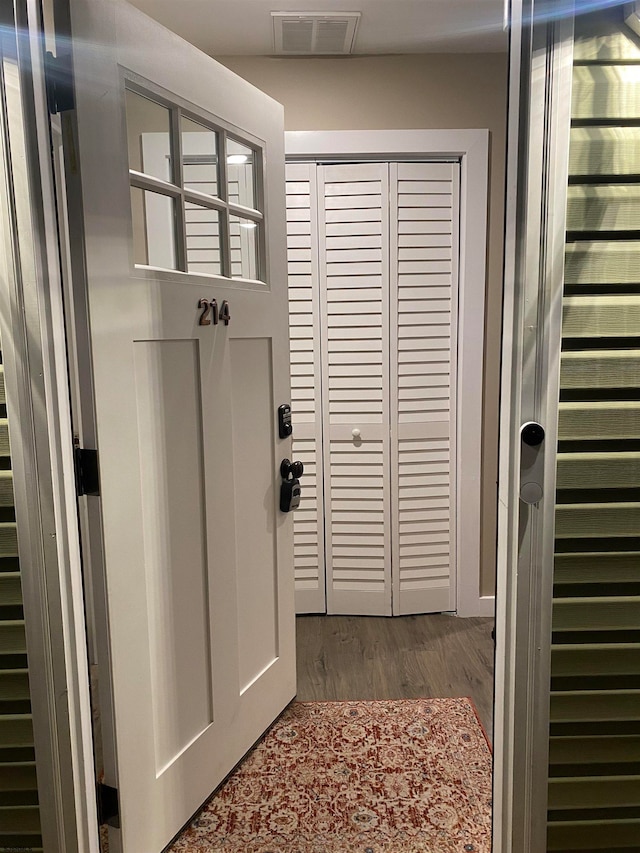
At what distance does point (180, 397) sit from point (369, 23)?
5.57ft

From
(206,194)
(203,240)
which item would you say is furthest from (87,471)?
(206,194)

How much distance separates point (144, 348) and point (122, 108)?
0.52 meters

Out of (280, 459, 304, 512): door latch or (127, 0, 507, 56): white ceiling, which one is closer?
(280, 459, 304, 512): door latch

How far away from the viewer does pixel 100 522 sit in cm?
143

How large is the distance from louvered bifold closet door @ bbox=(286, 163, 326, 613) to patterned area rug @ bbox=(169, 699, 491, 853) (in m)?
0.78

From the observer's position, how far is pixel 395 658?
276cm

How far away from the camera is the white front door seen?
4.70 ft

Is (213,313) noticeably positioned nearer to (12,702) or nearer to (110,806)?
(12,702)

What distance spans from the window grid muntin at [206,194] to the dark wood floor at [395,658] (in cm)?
156

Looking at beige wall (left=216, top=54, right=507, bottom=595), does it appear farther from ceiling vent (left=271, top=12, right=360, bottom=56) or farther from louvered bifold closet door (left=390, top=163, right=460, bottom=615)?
louvered bifold closet door (left=390, top=163, right=460, bottom=615)

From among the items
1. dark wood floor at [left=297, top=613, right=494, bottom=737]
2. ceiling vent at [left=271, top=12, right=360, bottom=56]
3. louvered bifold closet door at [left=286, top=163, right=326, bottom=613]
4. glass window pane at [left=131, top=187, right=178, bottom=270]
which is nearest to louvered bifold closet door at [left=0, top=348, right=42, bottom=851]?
glass window pane at [left=131, top=187, right=178, bottom=270]

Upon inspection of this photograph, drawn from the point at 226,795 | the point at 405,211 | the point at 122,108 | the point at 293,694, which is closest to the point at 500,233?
the point at 405,211

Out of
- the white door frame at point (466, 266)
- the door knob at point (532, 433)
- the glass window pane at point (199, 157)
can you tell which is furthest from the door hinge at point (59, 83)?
the white door frame at point (466, 266)

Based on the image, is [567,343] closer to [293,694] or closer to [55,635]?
[55,635]
